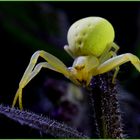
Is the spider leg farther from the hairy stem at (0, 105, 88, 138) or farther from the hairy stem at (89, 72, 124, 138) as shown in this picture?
the hairy stem at (0, 105, 88, 138)

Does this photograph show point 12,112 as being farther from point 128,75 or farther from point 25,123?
point 128,75

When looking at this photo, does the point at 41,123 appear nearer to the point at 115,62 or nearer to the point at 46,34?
the point at 115,62

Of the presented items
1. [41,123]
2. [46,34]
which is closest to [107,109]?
[41,123]

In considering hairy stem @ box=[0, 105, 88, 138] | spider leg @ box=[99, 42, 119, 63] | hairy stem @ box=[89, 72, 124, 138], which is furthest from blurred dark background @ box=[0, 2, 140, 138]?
hairy stem @ box=[0, 105, 88, 138]

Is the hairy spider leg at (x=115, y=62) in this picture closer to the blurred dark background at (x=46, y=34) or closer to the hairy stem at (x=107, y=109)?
the hairy stem at (x=107, y=109)

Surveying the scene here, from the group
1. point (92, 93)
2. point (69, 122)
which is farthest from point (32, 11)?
point (92, 93)

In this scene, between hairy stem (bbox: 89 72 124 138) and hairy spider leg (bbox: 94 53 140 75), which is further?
hairy spider leg (bbox: 94 53 140 75)
